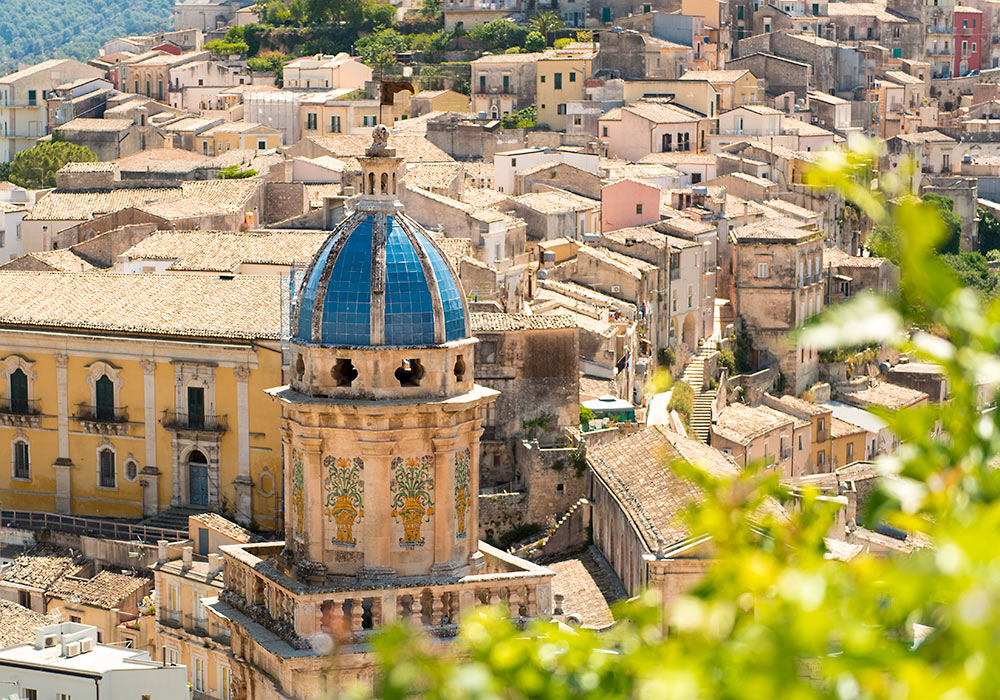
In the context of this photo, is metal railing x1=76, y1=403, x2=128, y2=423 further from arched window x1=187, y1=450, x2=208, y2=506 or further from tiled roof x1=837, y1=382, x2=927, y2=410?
tiled roof x1=837, y1=382, x2=927, y2=410

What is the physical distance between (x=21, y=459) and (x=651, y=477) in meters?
13.9

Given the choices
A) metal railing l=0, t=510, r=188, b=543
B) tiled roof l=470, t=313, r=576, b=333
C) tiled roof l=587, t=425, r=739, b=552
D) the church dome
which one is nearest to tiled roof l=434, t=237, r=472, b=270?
tiled roof l=470, t=313, r=576, b=333

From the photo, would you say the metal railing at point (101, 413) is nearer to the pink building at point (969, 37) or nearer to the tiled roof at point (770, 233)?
the tiled roof at point (770, 233)

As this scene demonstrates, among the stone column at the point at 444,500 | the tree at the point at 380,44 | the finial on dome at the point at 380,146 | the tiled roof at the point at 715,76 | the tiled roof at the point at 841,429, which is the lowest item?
the tiled roof at the point at 841,429

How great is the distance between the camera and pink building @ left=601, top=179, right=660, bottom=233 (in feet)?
208

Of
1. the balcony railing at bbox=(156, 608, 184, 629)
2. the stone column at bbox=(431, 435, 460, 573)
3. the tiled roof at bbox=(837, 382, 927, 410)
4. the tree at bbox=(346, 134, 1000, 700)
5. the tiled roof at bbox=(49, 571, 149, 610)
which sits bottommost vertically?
the tiled roof at bbox=(837, 382, 927, 410)

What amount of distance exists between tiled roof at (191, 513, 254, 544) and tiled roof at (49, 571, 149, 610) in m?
1.63

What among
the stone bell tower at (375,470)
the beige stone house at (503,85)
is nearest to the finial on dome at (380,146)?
the stone bell tower at (375,470)

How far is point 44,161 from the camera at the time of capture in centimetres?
8175

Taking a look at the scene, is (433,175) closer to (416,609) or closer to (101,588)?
(101,588)

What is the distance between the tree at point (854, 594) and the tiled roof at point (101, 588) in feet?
106

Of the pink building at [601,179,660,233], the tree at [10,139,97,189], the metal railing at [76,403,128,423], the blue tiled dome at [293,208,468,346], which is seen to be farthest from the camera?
the tree at [10,139,97,189]

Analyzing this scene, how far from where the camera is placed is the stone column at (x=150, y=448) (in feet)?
134

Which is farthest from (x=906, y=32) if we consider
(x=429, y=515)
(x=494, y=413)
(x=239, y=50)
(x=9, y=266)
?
(x=429, y=515)
